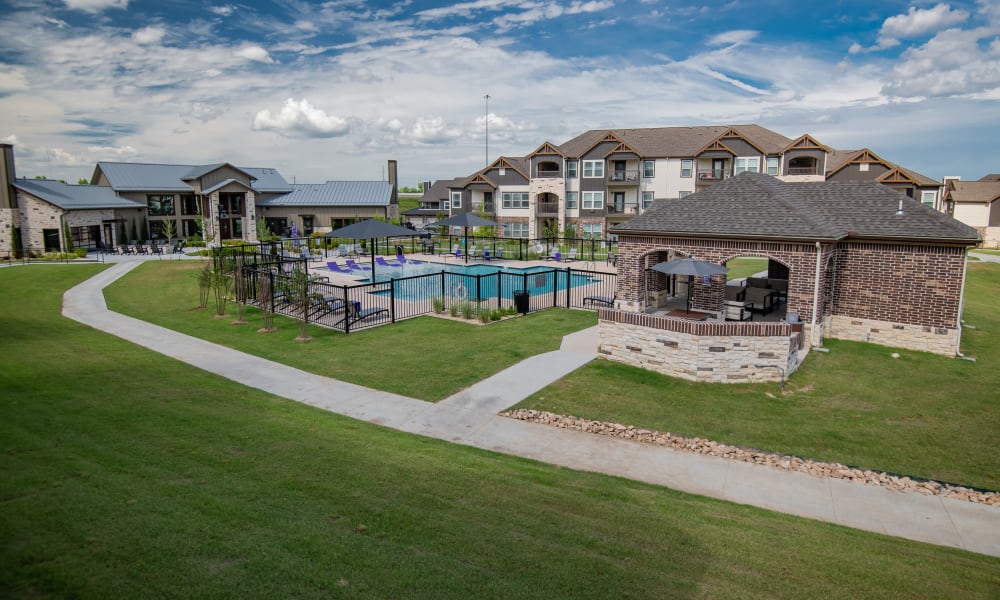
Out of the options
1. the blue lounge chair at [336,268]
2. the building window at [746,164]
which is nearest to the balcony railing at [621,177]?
the building window at [746,164]

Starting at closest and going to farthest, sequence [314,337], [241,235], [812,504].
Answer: [812,504] < [314,337] < [241,235]

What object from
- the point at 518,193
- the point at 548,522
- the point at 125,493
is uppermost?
the point at 518,193

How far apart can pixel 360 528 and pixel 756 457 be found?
7197 mm

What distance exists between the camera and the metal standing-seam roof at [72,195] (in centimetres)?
3881

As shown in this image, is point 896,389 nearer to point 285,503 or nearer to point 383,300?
point 285,503

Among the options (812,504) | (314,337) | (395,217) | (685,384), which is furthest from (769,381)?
(395,217)

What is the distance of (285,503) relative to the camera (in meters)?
6.79

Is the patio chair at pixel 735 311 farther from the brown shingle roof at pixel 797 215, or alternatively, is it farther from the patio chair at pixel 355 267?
the patio chair at pixel 355 267

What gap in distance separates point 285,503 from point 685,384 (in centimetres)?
991

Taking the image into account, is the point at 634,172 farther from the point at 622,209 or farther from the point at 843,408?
the point at 843,408

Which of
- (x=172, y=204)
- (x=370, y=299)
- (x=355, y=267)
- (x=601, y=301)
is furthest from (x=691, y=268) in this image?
(x=172, y=204)

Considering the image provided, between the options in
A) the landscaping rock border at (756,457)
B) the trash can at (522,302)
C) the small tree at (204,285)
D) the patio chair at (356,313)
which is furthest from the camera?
the small tree at (204,285)

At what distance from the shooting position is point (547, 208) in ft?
172

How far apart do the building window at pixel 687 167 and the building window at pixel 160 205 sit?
142 ft
